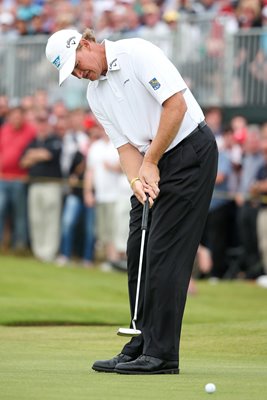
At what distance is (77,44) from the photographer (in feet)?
25.5

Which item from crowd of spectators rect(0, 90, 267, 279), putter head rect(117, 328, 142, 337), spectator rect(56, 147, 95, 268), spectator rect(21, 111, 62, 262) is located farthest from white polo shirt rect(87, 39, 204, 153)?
spectator rect(21, 111, 62, 262)

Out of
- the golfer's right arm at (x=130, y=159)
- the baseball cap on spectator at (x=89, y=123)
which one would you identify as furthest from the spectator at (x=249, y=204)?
the golfer's right arm at (x=130, y=159)

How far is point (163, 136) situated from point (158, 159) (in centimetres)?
18

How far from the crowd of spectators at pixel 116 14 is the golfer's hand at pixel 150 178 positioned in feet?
41.6

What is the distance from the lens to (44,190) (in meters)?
21.4

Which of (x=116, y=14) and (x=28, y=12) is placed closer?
(x=116, y=14)

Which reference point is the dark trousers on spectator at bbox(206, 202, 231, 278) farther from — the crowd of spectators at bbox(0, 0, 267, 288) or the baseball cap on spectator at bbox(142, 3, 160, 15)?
the baseball cap on spectator at bbox(142, 3, 160, 15)

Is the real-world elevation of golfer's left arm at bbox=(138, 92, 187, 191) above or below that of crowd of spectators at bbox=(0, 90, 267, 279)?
above

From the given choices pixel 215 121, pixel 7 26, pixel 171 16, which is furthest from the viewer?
pixel 7 26

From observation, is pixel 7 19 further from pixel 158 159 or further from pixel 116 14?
pixel 158 159

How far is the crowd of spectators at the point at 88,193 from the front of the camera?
18844 millimetres

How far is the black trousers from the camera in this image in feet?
25.6

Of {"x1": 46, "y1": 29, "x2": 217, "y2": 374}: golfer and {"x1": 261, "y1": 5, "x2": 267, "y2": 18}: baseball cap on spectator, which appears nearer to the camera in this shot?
{"x1": 46, "y1": 29, "x2": 217, "y2": 374}: golfer

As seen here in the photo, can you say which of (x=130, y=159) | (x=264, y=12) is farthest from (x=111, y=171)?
(x=130, y=159)
